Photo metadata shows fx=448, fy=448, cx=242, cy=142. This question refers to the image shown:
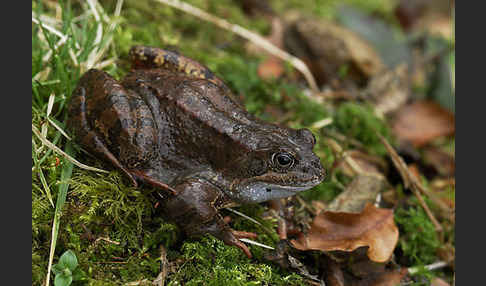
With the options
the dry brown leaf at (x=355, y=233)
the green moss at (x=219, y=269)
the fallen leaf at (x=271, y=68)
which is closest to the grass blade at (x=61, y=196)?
the green moss at (x=219, y=269)

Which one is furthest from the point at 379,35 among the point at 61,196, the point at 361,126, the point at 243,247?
the point at 61,196

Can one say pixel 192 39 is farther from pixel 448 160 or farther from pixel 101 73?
pixel 448 160

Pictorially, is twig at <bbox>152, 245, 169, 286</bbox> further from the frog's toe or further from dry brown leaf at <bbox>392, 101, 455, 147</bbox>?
dry brown leaf at <bbox>392, 101, 455, 147</bbox>

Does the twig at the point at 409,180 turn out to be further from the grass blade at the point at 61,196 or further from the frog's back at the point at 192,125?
the grass blade at the point at 61,196

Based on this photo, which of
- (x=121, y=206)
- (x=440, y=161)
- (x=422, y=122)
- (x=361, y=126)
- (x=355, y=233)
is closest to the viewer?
(x=121, y=206)

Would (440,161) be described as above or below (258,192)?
below

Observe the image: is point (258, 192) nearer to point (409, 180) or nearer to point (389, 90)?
point (409, 180)
